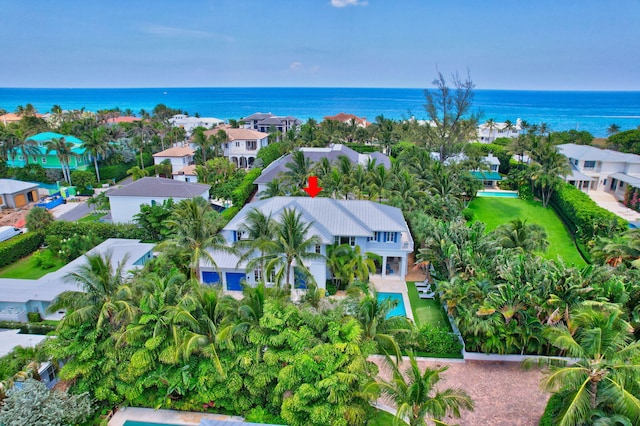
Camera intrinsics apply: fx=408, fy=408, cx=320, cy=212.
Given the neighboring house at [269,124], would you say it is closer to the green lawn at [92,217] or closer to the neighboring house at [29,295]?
the green lawn at [92,217]

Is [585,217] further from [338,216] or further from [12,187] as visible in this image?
[12,187]

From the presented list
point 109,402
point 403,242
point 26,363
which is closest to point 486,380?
point 403,242

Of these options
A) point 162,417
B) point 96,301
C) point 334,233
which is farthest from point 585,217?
point 96,301

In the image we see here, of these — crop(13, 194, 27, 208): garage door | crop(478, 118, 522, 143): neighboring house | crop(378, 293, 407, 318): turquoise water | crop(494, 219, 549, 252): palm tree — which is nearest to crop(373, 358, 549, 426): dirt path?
crop(378, 293, 407, 318): turquoise water

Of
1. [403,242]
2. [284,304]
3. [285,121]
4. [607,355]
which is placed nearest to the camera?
[607,355]

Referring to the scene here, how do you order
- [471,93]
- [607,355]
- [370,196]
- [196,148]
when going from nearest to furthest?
[607,355] < [370,196] < [471,93] < [196,148]

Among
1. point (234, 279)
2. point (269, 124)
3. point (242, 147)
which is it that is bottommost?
point (234, 279)

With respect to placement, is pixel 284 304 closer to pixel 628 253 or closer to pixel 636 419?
pixel 636 419
